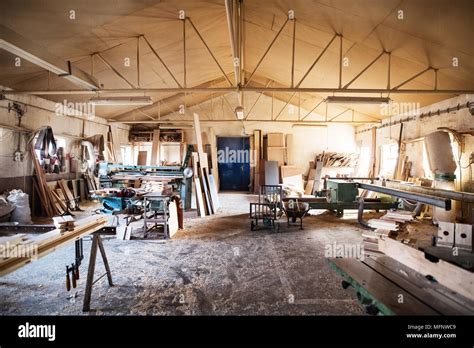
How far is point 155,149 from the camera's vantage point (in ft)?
40.6

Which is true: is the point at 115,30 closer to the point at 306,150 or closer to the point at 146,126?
the point at 146,126

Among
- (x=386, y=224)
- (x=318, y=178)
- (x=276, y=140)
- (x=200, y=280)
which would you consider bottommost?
(x=200, y=280)

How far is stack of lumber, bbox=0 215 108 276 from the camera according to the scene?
1810mm

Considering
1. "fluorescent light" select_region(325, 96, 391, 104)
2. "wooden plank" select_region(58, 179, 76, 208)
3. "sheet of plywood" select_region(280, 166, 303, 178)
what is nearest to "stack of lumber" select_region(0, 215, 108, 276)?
"fluorescent light" select_region(325, 96, 391, 104)

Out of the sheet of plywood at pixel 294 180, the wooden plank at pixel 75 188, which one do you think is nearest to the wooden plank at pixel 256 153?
the sheet of plywood at pixel 294 180

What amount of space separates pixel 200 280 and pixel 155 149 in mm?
9959

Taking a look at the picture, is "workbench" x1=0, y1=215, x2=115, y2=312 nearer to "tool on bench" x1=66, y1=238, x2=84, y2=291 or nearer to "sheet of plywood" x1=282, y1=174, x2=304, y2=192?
"tool on bench" x1=66, y1=238, x2=84, y2=291

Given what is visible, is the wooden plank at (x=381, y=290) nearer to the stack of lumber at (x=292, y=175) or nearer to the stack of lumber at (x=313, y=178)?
the stack of lumber at (x=313, y=178)

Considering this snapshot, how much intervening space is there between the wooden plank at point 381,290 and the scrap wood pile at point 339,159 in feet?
34.5

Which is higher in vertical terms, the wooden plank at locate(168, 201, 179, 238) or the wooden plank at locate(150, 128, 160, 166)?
the wooden plank at locate(150, 128, 160, 166)

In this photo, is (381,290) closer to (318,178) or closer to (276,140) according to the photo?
(318,178)

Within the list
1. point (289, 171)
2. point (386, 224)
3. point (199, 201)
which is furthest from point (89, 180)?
point (386, 224)

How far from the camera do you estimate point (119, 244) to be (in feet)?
16.0

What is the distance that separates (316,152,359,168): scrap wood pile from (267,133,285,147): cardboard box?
2.03 meters
